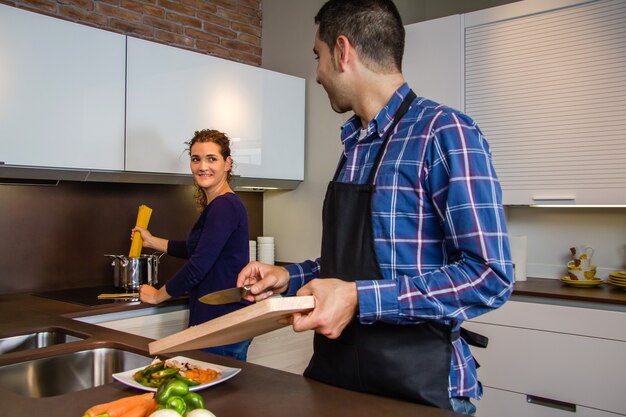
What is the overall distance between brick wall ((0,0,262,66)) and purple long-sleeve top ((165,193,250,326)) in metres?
1.35

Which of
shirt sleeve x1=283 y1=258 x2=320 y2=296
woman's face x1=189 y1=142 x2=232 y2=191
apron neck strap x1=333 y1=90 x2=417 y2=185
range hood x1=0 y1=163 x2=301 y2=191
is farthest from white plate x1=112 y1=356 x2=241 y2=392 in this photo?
range hood x1=0 y1=163 x2=301 y2=191

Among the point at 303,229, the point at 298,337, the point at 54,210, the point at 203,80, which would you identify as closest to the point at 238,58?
the point at 203,80

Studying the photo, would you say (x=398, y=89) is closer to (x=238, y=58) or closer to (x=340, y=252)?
(x=340, y=252)

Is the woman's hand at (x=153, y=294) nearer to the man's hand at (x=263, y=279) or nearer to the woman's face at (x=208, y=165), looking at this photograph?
the woman's face at (x=208, y=165)

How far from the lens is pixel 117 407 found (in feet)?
3.48

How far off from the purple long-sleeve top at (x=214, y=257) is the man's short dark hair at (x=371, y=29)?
1.26m

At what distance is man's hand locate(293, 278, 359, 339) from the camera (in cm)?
111

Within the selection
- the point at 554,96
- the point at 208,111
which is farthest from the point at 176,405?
the point at 554,96

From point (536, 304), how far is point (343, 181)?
1.76m

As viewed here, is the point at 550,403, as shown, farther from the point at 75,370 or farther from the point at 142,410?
the point at 142,410

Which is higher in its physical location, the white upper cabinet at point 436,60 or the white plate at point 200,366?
the white upper cabinet at point 436,60

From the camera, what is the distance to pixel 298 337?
3.30 m

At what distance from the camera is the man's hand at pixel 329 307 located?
1109 mm

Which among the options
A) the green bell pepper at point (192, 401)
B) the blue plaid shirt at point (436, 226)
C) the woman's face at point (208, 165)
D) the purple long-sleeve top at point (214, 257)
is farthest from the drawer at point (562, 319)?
the green bell pepper at point (192, 401)
